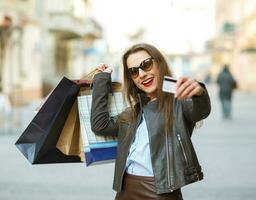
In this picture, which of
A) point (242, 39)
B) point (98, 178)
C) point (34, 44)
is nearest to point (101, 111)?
point (98, 178)

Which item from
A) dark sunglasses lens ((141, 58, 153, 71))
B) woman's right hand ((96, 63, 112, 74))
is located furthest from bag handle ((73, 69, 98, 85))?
dark sunglasses lens ((141, 58, 153, 71))

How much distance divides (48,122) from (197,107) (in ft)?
2.81

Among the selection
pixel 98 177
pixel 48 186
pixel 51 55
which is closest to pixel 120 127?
pixel 48 186

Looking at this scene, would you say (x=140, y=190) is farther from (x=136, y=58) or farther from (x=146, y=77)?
(x=136, y=58)

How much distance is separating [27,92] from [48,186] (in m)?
19.4

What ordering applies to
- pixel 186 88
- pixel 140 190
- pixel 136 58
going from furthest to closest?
pixel 136 58 < pixel 140 190 < pixel 186 88

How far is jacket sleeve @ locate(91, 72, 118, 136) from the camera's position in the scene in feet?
9.76

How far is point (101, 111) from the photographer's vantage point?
2982mm

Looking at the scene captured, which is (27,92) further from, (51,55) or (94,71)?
Answer: (94,71)

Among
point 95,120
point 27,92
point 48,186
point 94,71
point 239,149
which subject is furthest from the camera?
point 27,92

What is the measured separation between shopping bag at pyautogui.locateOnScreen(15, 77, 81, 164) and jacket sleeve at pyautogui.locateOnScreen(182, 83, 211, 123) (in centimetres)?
66

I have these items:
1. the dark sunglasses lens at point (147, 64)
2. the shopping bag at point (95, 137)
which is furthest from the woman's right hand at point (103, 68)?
the dark sunglasses lens at point (147, 64)

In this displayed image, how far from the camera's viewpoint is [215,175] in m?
8.13

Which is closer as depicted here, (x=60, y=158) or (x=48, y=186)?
(x=60, y=158)
